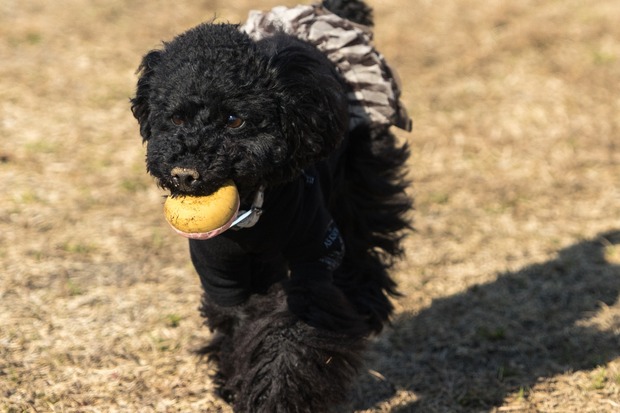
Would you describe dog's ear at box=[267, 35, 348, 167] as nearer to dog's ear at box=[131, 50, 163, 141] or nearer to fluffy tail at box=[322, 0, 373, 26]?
dog's ear at box=[131, 50, 163, 141]

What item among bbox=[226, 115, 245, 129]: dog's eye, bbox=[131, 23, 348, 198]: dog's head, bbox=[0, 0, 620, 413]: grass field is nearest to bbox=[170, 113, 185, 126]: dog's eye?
bbox=[131, 23, 348, 198]: dog's head

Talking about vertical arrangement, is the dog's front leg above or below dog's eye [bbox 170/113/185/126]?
below

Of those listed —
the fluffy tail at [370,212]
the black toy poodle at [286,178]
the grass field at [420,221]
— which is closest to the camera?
the black toy poodle at [286,178]

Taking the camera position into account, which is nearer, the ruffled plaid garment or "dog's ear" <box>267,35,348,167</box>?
"dog's ear" <box>267,35,348,167</box>

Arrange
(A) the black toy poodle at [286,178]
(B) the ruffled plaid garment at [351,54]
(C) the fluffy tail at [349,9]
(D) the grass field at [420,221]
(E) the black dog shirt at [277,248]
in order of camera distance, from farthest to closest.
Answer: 1. (C) the fluffy tail at [349,9]
2. (D) the grass field at [420,221]
3. (B) the ruffled plaid garment at [351,54]
4. (E) the black dog shirt at [277,248]
5. (A) the black toy poodle at [286,178]

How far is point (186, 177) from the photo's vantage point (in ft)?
9.14

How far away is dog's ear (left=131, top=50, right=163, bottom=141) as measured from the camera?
121 inches

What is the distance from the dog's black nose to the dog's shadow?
1679 mm

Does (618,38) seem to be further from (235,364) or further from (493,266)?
(235,364)

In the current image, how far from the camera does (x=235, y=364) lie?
359 cm

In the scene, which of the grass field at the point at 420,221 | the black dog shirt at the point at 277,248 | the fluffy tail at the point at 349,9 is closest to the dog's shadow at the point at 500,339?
the grass field at the point at 420,221

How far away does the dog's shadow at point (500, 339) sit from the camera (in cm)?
421

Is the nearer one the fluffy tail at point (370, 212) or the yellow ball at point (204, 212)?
the yellow ball at point (204, 212)

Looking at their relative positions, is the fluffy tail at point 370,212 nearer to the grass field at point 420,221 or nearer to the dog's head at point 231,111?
the grass field at point 420,221
